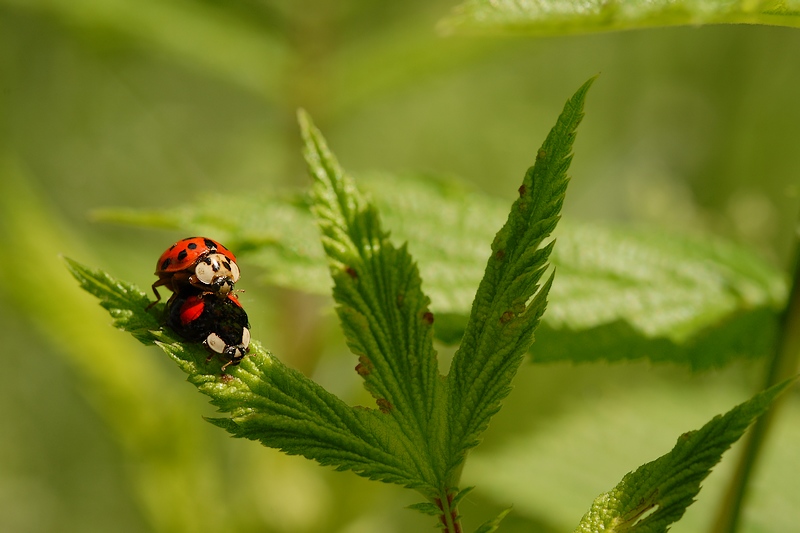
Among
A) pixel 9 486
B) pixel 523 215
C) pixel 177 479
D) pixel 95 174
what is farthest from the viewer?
pixel 95 174

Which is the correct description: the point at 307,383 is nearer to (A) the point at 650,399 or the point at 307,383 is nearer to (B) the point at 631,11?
(B) the point at 631,11

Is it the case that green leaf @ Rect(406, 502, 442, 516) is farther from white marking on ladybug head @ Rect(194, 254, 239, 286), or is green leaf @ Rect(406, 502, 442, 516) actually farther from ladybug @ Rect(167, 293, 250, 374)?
white marking on ladybug head @ Rect(194, 254, 239, 286)

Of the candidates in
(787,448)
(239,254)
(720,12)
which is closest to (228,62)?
(239,254)

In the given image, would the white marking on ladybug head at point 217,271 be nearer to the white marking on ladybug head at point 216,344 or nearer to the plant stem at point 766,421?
the white marking on ladybug head at point 216,344

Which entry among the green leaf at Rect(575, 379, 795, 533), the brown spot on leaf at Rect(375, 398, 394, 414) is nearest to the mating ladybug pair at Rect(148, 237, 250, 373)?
the brown spot on leaf at Rect(375, 398, 394, 414)

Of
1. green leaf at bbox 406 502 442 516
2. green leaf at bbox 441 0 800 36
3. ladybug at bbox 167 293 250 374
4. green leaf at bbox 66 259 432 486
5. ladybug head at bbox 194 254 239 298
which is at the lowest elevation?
green leaf at bbox 406 502 442 516

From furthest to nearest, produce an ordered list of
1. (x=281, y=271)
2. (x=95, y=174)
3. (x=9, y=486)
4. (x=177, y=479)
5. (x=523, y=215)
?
1. (x=95, y=174)
2. (x=9, y=486)
3. (x=177, y=479)
4. (x=281, y=271)
5. (x=523, y=215)

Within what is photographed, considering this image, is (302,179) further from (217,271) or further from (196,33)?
(217,271)
